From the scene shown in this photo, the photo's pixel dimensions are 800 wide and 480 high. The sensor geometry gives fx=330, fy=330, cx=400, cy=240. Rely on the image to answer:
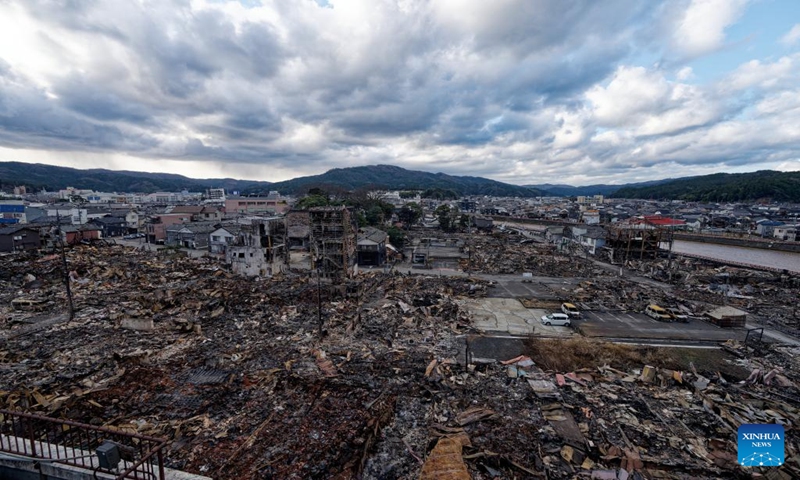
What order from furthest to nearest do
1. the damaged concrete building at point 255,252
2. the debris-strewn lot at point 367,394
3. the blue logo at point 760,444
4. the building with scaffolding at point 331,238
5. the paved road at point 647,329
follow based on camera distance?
the damaged concrete building at point 255,252
the building with scaffolding at point 331,238
the paved road at point 647,329
the debris-strewn lot at point 367,394
the blue logo at point 760,444

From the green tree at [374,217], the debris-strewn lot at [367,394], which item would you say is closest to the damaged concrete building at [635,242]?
the debris-strewn lot at [367,394]

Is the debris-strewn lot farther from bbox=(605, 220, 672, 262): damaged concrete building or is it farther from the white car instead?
bbox=(605, 220, 672, 262): damaged concrete building

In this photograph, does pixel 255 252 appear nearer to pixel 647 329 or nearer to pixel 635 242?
pixel 647 329

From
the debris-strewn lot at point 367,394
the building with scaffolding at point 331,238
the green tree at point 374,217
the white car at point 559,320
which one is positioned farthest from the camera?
the green tree at point 374,217

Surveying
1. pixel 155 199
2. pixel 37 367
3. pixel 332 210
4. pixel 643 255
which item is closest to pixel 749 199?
pixel 643 255

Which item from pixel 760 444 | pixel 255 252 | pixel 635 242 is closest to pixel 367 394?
pixel 760 444

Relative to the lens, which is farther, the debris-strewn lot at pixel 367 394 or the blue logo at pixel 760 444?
the debris-strewn lot at pixel 367 394

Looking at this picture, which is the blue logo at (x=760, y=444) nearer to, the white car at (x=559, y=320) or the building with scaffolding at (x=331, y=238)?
the white car at (x=559, y=320)

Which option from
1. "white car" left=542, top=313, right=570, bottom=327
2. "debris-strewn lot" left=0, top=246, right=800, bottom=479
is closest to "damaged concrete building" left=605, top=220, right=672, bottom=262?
"white car" left=542, top=313, right=570, bottom=327
